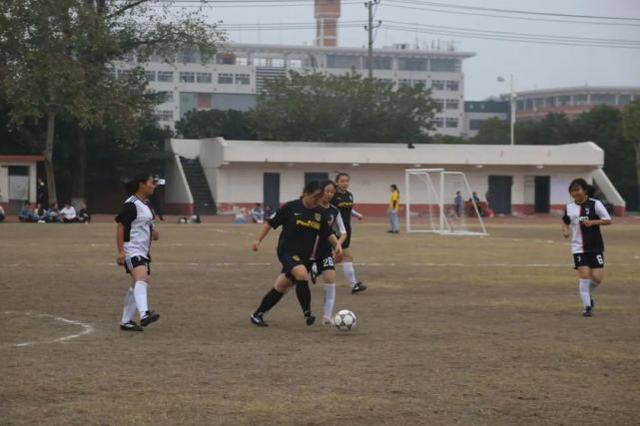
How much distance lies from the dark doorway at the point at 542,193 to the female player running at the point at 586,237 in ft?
192

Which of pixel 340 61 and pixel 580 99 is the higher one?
pixel 340 61

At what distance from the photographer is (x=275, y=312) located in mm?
15289

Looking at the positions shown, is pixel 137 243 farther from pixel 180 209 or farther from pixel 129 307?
pixel 180 209

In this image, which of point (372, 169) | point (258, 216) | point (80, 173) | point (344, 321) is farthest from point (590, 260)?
point (372, 169)

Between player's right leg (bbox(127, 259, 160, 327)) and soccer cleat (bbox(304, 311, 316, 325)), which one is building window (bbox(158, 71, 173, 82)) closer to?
soccer cleat (bbox(304, 311, 316, 325))

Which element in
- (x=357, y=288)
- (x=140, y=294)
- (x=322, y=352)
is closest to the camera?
(x=322, y=352)

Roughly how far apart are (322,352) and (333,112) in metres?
71.7

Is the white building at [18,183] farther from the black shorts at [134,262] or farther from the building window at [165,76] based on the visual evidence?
the building window at [165,76]

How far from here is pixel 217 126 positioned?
3465 inches

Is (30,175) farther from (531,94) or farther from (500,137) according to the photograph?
(531,94)

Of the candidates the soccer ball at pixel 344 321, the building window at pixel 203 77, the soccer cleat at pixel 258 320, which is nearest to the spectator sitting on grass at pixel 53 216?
the soccer cleat at pixel 258 320

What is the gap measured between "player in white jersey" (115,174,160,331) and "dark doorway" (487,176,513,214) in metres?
61.0

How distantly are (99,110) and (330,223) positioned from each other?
37.3 metres

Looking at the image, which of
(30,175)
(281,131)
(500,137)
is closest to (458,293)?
(30,175)
